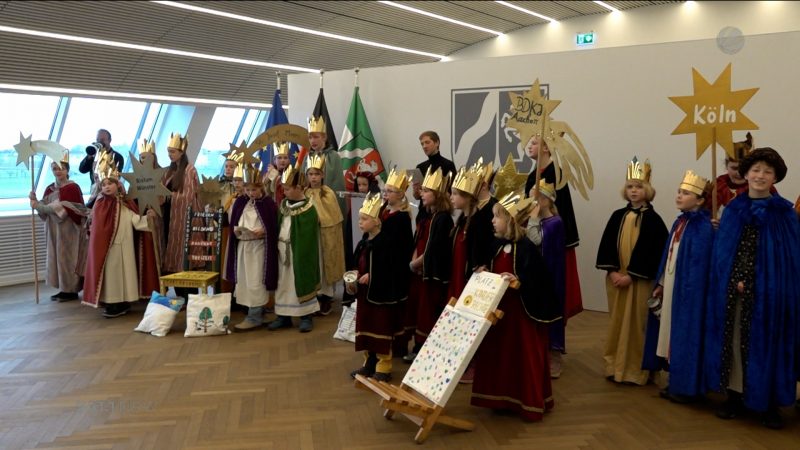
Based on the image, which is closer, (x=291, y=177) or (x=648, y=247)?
(x=648, y=247)

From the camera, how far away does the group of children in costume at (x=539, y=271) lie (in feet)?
12.4

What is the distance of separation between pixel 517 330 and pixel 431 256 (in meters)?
0.87

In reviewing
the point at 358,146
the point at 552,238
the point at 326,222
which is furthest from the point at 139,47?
the point at 552,238

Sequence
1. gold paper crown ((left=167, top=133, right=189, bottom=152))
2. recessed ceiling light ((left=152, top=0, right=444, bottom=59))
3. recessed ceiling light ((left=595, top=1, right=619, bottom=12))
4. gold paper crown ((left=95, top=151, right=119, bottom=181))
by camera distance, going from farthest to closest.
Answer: recessed ceiling light ((left=595, top=1, right=619, bottom=12)), recessed ceiling light ((left=152, top=0, right=444, bottom=59)), gold paper crown ((left=167, top=133, right=189, bottom=152)), gold paper crown ((left=95, top=151, right=119, bottom=181))

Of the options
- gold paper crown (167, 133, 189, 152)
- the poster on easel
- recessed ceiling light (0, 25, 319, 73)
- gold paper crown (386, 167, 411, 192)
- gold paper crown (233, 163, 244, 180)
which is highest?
recessed ceiling light (0, 25, 319, 73)

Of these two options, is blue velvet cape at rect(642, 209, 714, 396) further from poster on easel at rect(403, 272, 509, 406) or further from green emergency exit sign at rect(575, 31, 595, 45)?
green emergency exit sign at rect(575, 31, 595, 45)

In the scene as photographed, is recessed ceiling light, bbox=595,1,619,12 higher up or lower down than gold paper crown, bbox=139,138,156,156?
higher up

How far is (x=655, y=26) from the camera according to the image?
12.1 metres

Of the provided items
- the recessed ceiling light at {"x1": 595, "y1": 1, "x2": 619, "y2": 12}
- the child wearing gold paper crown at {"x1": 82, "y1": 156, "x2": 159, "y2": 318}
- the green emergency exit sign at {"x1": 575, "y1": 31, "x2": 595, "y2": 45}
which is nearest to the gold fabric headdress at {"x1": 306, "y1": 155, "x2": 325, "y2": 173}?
the child wearing gold paper crown at {"x1": 82, "y1": 156, "x2": 159, "y2": 318}

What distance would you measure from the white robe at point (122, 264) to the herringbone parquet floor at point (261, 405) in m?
0.74

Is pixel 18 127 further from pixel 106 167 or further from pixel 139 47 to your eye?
pixel 106 167

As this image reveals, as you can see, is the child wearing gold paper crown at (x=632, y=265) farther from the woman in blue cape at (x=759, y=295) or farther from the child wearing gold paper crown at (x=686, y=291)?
the woman in blue cape at (x=759, y=295)

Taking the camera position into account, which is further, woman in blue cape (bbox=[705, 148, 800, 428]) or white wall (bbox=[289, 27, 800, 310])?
white wall (bbox=[289, 27, 800, 310])

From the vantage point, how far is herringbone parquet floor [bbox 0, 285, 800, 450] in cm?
370
